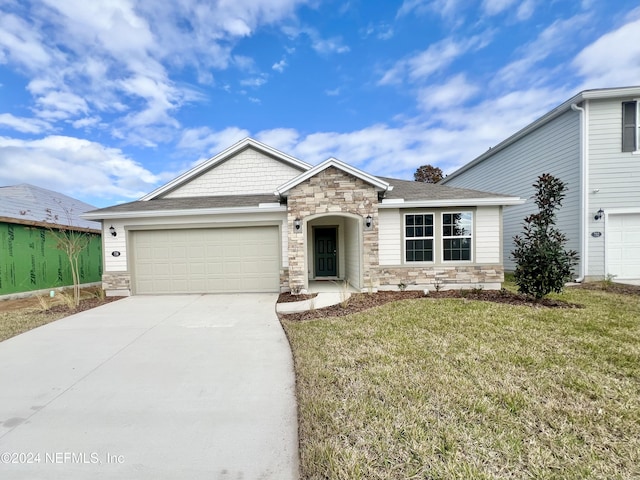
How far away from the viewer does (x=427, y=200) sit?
8.25 m

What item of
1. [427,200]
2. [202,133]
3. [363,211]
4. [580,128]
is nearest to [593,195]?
[580,128]

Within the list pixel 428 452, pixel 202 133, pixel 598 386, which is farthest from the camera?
pixel 202 133

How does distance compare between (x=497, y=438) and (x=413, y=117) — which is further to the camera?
(x=413, y=117)

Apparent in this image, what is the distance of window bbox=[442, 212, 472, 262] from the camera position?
28.0ft

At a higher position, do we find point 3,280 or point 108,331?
point 3,280

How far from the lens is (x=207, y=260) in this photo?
908 centimetres

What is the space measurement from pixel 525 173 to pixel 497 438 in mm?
13150

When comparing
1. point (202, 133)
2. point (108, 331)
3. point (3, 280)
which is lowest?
point (108, 331)

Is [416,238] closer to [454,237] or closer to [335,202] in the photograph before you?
[454,237]

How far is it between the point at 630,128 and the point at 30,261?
21622 mm

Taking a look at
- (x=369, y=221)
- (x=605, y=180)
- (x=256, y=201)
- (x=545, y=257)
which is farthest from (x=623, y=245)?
(x=256, y=201)

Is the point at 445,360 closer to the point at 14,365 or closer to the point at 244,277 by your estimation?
the point at 14,365

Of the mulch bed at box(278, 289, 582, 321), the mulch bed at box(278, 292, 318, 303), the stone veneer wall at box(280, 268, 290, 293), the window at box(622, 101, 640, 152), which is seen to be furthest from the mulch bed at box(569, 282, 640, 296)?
the stone veneer wall at box(280, 268, 290, 293)

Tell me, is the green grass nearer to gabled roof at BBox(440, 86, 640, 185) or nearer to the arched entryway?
the arched entryway
